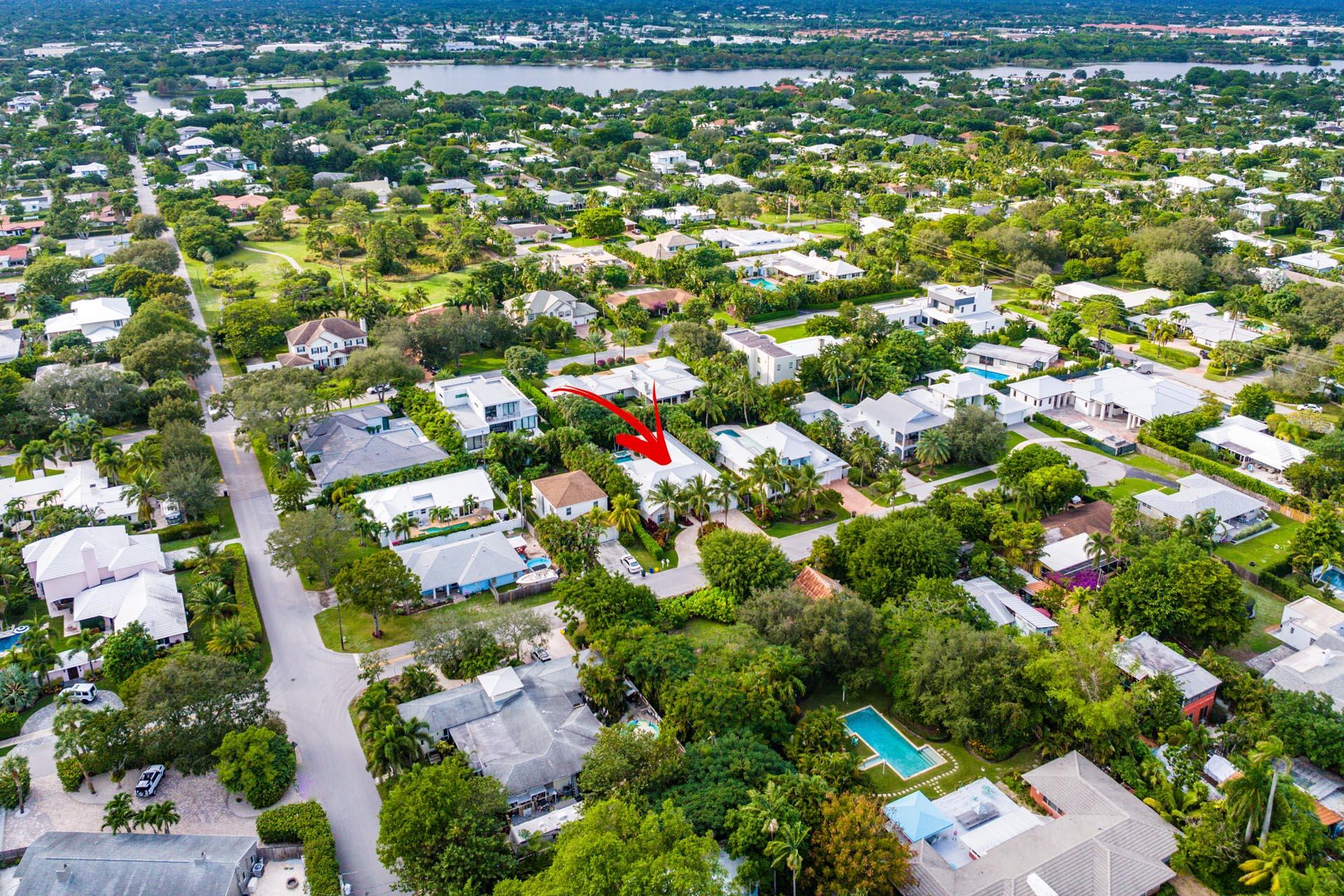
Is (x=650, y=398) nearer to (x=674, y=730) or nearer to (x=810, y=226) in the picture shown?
(x=674, y=730)

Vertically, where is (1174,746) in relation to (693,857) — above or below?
below

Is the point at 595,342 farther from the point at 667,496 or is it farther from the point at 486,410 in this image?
the point at 667,496

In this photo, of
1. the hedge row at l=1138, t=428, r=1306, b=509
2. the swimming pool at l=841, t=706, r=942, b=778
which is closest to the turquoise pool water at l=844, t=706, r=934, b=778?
the swimming pool at l=841, t=706, r=942, b=778

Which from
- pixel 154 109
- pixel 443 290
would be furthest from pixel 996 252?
pixel 154 109

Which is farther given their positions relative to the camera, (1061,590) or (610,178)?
(610,178)

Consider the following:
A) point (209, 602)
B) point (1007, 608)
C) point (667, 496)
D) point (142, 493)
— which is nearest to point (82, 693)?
point (209, 602)

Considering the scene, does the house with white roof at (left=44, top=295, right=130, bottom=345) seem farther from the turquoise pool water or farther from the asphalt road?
the turquoise pool water
